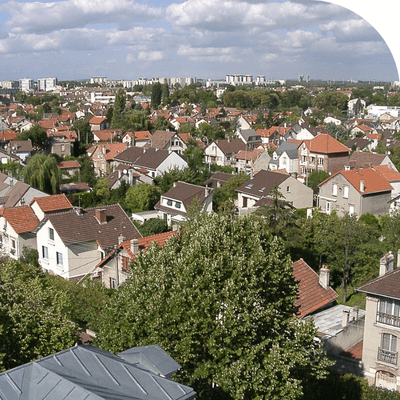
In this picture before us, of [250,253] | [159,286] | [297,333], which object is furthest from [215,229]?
[297,333]

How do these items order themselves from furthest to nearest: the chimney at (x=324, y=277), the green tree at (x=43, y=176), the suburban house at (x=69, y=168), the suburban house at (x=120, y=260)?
the suburban house at (x=69, y=168)
the green tree at (x=43, y=176)
the suburban house at (x=120, y=260)
the chimney at (x=324, y=277)

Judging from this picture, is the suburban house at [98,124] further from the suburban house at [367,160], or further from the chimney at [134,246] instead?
the chimney at [134,246]

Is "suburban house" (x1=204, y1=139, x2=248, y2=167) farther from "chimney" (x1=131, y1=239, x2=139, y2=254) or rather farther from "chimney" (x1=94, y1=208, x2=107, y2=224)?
"chimney" (x1=131, y1=239, x2=139, y2=254)

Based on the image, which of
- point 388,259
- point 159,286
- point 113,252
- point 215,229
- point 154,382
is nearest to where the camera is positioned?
point 154,382

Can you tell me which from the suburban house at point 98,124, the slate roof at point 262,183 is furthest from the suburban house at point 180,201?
the suburban house at point 98,124

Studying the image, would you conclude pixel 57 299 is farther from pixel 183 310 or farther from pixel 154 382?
pixel 154 382

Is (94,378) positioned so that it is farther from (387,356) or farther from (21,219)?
(21,219)

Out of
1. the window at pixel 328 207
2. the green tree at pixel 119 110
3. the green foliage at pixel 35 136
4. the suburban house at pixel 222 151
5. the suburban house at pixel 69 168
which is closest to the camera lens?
the window at pixel 328 207
